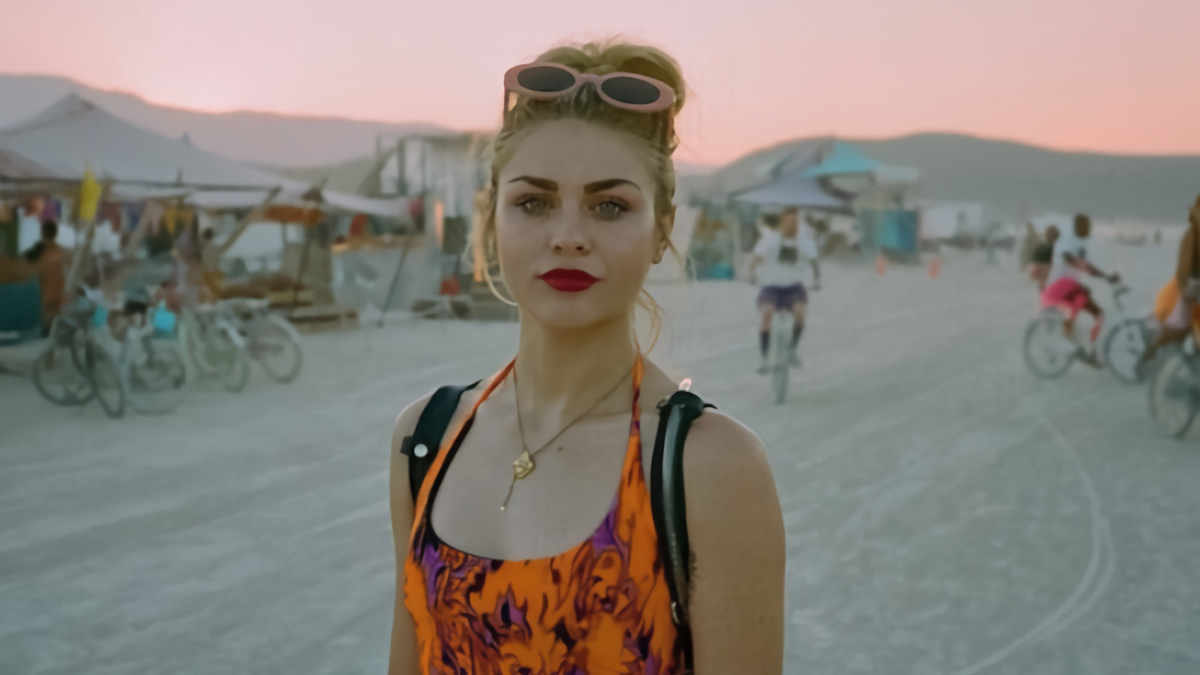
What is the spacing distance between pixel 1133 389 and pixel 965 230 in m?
3.74

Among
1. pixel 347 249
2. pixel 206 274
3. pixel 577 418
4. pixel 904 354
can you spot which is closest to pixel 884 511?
pixel 577 418

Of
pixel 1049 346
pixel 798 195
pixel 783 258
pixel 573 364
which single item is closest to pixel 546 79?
pixel 573 364

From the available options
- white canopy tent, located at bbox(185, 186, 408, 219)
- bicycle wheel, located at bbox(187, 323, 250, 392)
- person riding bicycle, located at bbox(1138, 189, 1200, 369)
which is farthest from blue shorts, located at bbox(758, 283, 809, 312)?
bicycle wheel, located at bbox(187, 323, 250, 392)

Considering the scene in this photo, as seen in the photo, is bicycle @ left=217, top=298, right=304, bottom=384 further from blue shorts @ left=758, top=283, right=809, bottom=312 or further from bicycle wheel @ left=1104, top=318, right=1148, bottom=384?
bicycle wheel @ left=1104, top=318, right=1148, bottom=384

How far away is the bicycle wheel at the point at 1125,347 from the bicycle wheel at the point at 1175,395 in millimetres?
505

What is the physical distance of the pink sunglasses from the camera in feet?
2.76

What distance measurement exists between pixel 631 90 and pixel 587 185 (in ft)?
0.33

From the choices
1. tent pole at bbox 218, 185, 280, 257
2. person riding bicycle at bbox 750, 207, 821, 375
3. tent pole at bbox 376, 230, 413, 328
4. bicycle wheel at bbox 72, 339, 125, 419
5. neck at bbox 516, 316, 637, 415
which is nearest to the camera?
neck at bbox 516, 316, 637, 415

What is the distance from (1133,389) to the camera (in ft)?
18.2

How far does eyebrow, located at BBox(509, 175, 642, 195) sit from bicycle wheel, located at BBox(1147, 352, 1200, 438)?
4962 millimetres

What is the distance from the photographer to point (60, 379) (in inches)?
206

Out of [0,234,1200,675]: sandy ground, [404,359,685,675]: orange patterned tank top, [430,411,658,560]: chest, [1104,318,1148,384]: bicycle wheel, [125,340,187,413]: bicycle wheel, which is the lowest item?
[0,234,1200,675]: sandy ground

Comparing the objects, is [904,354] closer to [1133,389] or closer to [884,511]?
[1133,389]

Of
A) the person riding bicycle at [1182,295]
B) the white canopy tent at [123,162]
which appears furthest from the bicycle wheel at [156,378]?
the person riding bicycle at [1182,295]
